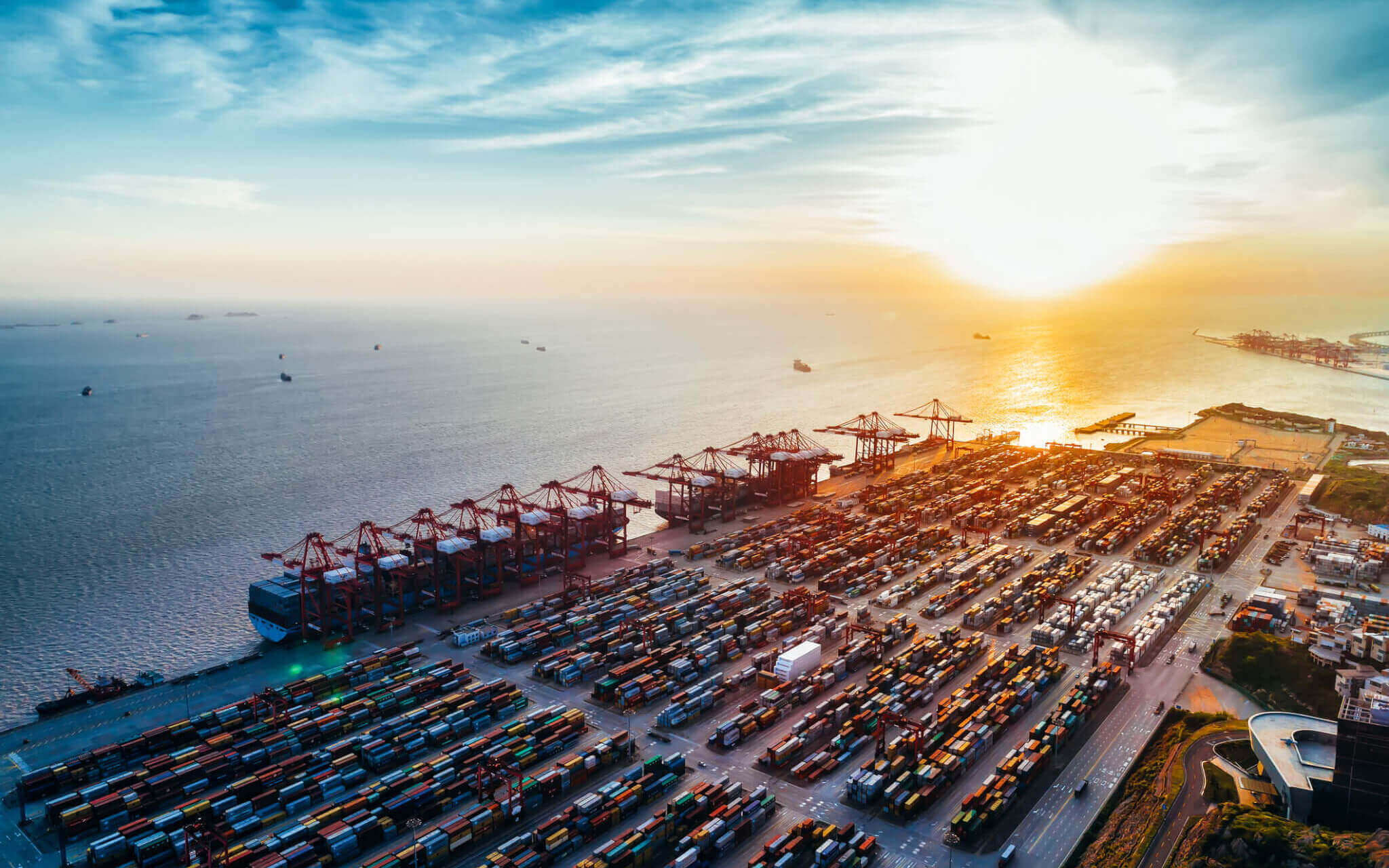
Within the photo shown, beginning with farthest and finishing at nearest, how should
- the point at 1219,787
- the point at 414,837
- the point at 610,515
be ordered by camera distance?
1. the point at 610,515
2. the point at 1219,787
3. the point at 414,837

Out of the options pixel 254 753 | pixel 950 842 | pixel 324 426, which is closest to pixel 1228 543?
pixel 950 842

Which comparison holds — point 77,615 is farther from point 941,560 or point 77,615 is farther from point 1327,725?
point 1327,725

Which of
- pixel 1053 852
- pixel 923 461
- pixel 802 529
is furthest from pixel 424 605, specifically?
pixel 923 461

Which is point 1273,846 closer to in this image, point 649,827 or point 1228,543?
point 649,827

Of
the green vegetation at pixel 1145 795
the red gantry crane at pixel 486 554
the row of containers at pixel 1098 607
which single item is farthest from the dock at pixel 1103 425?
the red gantry crane at pixel 486 554

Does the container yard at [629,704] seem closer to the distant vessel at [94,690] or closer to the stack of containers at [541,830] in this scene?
the stack of containers at [541,830]

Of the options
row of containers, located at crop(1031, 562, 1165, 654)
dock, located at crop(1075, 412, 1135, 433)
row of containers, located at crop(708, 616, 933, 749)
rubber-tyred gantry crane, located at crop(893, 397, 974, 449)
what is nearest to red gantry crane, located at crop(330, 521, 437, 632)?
row of containers, located at crop(708, 616, 933, 749)

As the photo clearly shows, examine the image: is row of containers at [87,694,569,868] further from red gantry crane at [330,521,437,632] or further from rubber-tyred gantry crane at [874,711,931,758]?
red gantry crane at [330,521,437,632]
